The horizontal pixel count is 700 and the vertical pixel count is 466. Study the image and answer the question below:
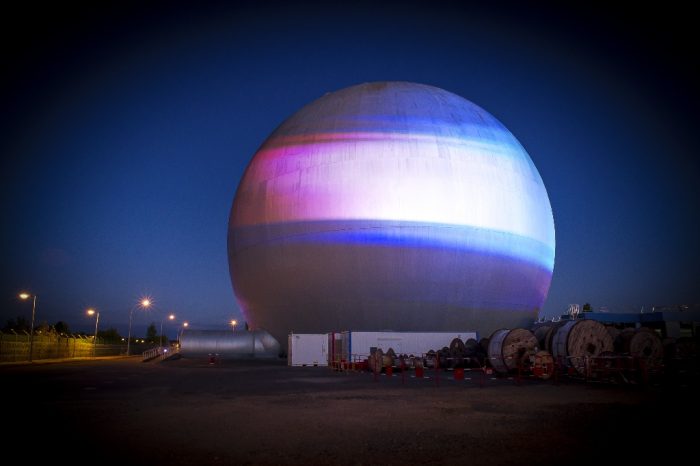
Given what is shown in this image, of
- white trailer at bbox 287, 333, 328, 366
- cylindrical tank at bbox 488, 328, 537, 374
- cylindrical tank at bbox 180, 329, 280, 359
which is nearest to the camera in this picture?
cylindrical tank at bbox 488, 328, 537, 374

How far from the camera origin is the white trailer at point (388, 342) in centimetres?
3033

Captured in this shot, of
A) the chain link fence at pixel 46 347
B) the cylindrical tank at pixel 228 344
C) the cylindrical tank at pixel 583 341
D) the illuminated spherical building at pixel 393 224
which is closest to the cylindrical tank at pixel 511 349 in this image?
the cylindrical tank at pixel 583 341

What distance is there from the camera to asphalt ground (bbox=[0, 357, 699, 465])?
823cm

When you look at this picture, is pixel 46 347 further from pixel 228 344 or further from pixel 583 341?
pixel 583 341

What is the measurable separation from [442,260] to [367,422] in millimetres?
21564

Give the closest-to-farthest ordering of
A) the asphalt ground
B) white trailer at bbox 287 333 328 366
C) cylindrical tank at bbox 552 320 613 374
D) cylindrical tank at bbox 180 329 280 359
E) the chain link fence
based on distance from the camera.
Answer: the asphalt ground
cylindrical tank at bbox 552 320 613 374
white trailer at bbox 287 333 328 366
cylindrical tank at bbox 180 329 280 359
the chain link fence

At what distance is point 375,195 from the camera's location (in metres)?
32.2

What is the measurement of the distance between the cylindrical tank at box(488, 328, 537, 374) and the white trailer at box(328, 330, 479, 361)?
599cm

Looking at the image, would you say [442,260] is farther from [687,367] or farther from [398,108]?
[687,367]

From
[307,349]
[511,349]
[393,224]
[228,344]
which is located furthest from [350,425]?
[228,344]

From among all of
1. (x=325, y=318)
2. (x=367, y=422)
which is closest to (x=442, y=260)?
(x=325, y=318)

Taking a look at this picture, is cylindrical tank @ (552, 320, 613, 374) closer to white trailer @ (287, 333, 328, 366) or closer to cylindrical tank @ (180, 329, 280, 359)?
white trailer @ (287, 333, 328, 366)

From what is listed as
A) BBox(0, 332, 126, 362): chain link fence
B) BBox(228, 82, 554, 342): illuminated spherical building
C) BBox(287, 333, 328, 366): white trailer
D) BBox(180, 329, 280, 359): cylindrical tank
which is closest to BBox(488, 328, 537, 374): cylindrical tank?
BBox(228, 82, 554, 342): illuminated spherical building

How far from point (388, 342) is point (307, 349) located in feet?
19.5
